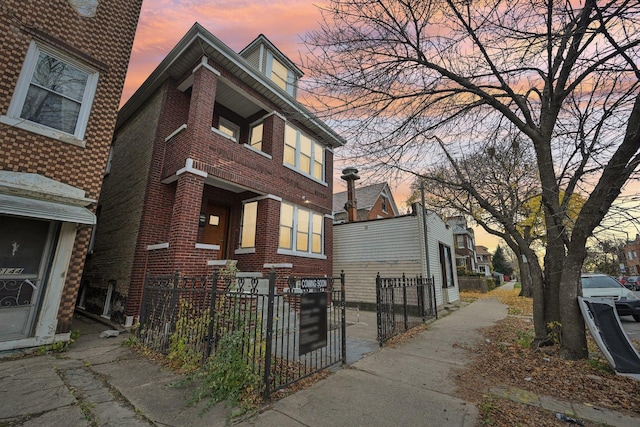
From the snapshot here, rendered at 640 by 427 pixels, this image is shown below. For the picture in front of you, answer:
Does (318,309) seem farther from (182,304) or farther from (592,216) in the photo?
(592,216)

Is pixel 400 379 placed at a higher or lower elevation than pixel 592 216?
lower

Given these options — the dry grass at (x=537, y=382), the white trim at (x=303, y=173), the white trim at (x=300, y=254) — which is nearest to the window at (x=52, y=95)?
the white trim at (x=303, y=173)

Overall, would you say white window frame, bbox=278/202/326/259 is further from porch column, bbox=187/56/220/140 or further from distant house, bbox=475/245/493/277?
distant house, bbox=475/245/493/277

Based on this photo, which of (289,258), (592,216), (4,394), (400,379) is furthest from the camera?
(289,258)

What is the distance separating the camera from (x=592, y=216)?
4984 mm

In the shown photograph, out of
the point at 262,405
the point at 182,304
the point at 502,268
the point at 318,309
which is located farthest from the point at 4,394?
the point at 502,268

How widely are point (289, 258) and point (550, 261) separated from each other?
25.4ft

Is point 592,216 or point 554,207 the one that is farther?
point 554,207

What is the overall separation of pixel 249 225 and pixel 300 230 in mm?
2162

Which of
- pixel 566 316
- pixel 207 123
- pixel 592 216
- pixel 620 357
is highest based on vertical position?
pixel 207 123

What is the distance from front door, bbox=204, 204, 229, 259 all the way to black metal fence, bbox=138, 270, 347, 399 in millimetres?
3770

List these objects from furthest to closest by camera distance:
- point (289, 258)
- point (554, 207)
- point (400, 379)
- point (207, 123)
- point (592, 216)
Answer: point (289, 258), point (207, 123), point (554, 207), point (592, 216), point (400, 379)

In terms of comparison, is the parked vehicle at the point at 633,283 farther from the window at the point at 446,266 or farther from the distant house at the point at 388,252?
the distant house at the point at 388,252

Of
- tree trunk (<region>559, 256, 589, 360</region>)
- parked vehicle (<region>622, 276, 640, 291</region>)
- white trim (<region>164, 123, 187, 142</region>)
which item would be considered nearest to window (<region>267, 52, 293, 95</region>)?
white trim (<region>164, 123, 187, 142</region>)
